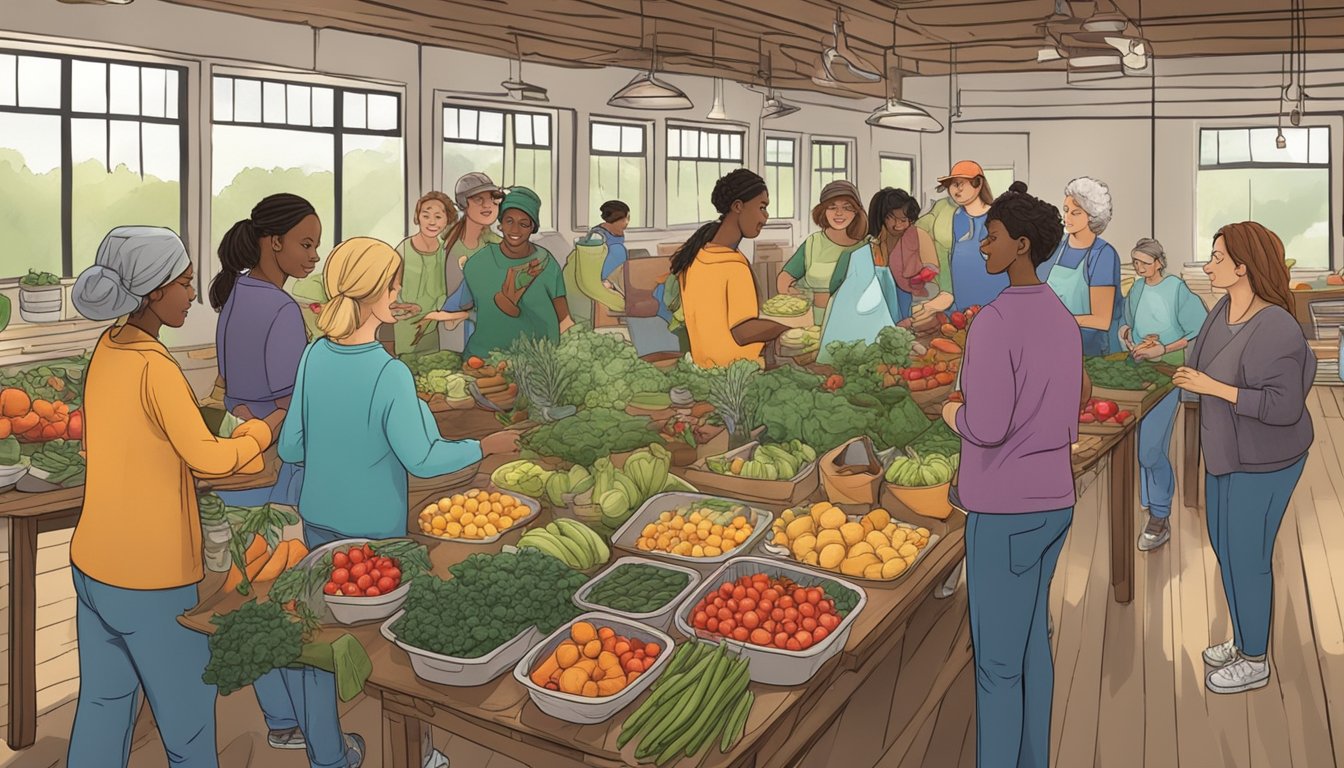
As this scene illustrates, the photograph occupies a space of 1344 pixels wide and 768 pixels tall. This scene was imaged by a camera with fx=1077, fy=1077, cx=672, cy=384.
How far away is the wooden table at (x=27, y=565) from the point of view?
138 inches

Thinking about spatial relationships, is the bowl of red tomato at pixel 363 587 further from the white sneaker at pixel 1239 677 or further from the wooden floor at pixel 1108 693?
the white sneaker at pixel 1239 677

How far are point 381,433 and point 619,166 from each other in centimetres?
928

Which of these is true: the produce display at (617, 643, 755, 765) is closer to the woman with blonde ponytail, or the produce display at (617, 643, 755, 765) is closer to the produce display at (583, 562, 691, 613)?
the produce display at (583, 562, 691, 613)

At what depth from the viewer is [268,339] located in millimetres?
3631

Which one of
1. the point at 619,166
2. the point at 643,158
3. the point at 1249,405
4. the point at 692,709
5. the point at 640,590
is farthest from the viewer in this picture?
the point at 643,158

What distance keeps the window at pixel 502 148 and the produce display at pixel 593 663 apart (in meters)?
7.92

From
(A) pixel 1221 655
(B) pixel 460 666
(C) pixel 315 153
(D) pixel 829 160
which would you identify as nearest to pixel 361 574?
(B) pixel 460 666

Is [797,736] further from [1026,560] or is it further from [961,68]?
[961,68]

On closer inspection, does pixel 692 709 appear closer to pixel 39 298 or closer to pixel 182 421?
pixel 182 421

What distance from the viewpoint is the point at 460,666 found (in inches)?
92.3

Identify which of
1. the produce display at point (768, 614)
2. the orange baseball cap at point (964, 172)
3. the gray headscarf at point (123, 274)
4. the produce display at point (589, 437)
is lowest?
the produce display at point (768, 614)

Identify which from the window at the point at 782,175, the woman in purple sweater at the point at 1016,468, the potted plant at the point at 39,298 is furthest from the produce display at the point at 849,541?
the window at the point at 782,175

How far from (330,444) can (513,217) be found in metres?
2.17

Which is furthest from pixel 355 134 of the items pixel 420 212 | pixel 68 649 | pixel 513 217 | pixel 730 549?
pixel 730 549
